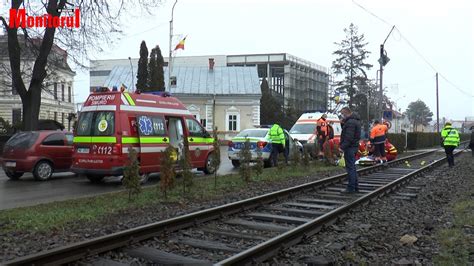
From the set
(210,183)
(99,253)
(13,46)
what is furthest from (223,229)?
(13,46)

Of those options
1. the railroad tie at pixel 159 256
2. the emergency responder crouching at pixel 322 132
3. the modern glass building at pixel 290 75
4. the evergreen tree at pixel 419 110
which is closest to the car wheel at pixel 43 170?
the railroad tie at pixel 159 256

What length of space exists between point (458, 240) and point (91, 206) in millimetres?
6316

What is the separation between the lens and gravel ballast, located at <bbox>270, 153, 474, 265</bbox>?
5441 millimetres

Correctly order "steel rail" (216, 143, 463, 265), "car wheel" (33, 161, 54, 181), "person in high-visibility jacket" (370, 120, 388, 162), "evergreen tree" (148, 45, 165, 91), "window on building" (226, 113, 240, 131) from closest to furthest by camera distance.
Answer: "steel rail" (216, 143, 463, 265)
"car wheel" (33, 161, 54, 181)
"person in high-visibility jacket" (370, 120, 388, 162)
"evergreen tree" (148, 45, 165, 91)
"window on building" (226, 113, 240, 131)

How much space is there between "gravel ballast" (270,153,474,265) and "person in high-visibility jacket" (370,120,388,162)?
23.1 ft

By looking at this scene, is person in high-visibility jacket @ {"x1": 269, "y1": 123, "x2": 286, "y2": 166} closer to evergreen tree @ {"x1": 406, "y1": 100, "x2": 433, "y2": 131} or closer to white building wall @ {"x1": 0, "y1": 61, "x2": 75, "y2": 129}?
white building wall @ {"x1": 0, "y1": 61, "x2": 75, "y2": 129}

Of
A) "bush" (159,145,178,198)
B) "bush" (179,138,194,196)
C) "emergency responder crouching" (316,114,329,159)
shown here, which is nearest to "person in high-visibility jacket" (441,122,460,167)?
"emergency responder crouching" (316,114,329,159)

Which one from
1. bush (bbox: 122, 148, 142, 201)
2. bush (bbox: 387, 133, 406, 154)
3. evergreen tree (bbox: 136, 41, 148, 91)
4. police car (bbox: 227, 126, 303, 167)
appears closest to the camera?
bush (bbox: 122, 148, 142, 201)

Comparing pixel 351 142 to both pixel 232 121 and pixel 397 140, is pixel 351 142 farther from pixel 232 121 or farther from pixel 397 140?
pixel 232 121

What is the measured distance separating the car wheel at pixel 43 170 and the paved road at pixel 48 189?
0.65 feet

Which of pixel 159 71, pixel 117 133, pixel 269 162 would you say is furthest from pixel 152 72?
pixel 117 133

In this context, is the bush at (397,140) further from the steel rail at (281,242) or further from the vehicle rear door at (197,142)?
the steel rail at (281,242)

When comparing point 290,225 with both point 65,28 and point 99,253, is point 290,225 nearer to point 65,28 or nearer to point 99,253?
point 99,253

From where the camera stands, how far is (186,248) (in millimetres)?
5781
